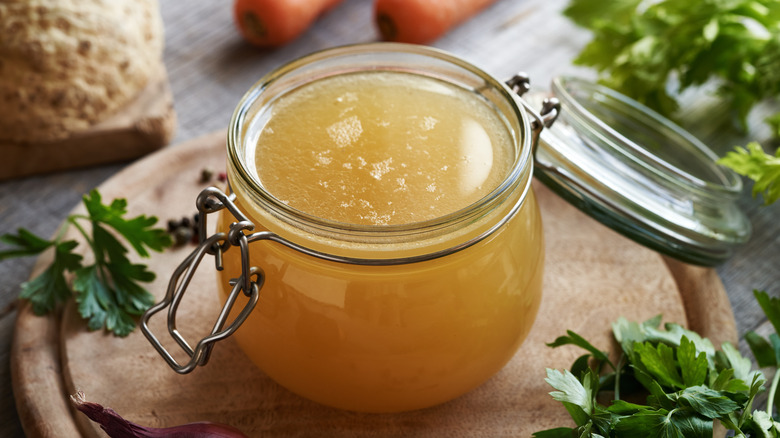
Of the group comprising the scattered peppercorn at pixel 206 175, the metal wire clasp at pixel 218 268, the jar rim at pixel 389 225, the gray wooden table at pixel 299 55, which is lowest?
the gray wooden table at pixel 299 55

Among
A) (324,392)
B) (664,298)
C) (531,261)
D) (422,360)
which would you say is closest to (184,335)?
(324,392)

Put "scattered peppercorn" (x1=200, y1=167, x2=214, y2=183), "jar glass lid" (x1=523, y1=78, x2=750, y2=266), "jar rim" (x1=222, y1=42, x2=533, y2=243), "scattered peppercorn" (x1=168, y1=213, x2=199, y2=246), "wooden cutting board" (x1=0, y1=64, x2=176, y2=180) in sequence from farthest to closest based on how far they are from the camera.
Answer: "wooden cutting board" (x1=0, y1=64, x2=176, y2=180) < "scattered peppercorn" (x1=200, y1=167, x2=214, y2=183) < "scattered peppercorn" (x1=168, y1=213, x2=199, y2=246) < "jar glass lid" (x1=523, y1=78, x2=750, y2=266) < "jar rim" (x1=222, y1=42, x2=533, y2=243)

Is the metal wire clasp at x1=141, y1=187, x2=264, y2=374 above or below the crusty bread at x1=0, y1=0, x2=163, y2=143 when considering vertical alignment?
above

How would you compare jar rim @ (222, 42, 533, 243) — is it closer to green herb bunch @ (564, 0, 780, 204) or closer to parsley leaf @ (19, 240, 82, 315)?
parsley leaf @ (19, 240, 82, 315)

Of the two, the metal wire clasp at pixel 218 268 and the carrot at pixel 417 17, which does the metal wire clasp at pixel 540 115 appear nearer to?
the metal wire clasp at pixel 218 268

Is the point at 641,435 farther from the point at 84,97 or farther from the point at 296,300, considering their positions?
the point at 84,97

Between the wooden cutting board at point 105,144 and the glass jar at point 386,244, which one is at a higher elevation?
the glass jar at point 386,244

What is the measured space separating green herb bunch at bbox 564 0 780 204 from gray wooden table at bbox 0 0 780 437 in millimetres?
144

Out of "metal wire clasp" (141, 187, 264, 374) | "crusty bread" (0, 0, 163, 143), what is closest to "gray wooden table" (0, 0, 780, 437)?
"crusty bread" (0, 0, 163, 143)

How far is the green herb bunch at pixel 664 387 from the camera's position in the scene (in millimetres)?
1107

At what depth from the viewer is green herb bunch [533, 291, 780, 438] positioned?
43.6 inches

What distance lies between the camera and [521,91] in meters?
1.34

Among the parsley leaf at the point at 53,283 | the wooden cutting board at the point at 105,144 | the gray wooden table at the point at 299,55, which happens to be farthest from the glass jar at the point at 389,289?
the wooden cutting board at the point at 105,144

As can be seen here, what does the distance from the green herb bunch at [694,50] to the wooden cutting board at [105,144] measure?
108 centimetres
